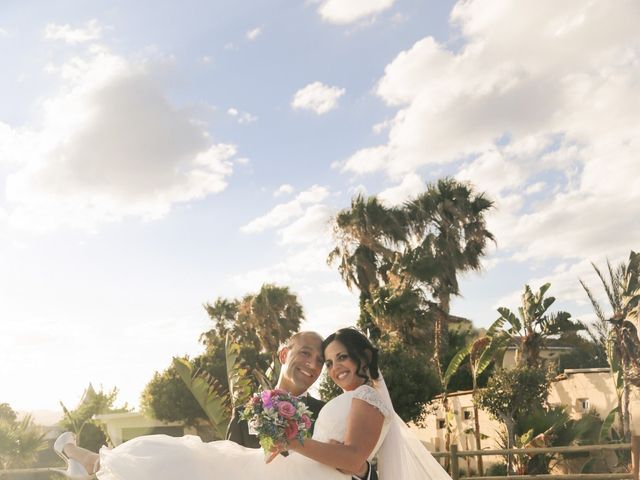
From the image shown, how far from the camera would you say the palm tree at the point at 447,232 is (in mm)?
28781

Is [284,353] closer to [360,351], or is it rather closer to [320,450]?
[360,351]

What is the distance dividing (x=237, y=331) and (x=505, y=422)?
61.7ft

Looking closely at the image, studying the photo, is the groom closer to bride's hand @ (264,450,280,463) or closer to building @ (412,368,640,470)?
bride's hand @ (264,450,280,463)

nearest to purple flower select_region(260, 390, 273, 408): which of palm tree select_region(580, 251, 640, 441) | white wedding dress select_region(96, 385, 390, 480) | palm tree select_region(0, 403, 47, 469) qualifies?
white wedding dress select_region(96, 385, 390, 480)

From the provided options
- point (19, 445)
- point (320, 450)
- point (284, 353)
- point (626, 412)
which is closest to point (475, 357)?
point (626, 412)

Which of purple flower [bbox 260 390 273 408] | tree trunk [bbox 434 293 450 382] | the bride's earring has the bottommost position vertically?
the bride's earring

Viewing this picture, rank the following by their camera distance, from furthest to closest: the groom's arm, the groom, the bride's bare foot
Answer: the groom's arm, the groom, the bride's bare foot

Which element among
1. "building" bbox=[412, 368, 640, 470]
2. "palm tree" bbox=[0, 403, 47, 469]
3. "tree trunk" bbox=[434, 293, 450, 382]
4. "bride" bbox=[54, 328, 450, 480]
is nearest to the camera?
"bride" bbox=[54, 328, 450, 480]

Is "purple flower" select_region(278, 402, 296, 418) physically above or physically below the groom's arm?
above

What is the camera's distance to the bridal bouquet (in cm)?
286

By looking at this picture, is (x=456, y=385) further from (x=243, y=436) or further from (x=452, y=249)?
(x=243, y=436)

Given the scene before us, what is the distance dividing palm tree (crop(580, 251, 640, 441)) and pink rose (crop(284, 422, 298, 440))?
16.9 m

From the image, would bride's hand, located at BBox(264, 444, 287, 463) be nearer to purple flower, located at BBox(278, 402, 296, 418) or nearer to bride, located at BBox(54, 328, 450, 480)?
bride, located at BBox(54, 328, 450, 480)

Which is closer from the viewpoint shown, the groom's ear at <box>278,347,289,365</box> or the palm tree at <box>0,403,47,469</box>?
the groom's ear at <box>278,347,289,365</box>
